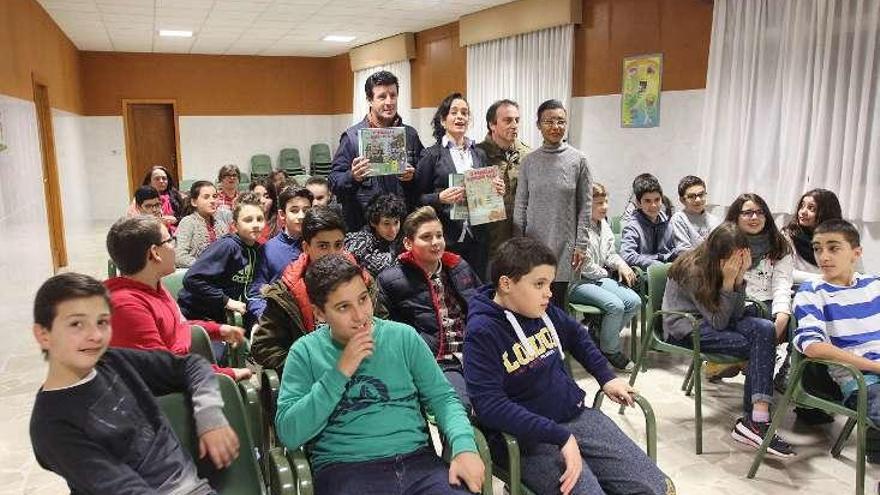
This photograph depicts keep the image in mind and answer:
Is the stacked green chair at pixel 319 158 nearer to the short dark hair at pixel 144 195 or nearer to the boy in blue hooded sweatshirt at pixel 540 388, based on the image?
the short dark hair at pixel 144 195

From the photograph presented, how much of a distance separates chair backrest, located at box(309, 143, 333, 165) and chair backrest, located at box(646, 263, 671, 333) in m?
10.6

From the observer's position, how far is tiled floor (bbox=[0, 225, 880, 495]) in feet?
9.09

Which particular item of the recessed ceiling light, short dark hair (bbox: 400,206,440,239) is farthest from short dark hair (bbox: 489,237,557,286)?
the recessed ceiling light

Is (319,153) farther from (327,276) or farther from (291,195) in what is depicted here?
(327,276)

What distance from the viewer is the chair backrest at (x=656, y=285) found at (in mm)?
3490

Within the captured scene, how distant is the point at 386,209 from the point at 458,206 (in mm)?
425

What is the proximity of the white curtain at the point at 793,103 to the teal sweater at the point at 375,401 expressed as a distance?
3952 mm

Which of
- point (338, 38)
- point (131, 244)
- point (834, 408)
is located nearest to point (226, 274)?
point (131, 244)

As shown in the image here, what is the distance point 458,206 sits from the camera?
3404mm

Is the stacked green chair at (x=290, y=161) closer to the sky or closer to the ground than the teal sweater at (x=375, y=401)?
closer to the sky

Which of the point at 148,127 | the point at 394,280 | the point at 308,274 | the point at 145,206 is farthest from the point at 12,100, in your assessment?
the point at 148,127

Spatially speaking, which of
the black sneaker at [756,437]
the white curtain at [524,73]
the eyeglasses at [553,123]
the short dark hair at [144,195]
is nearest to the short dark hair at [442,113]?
the eyeglasses at [553,123]

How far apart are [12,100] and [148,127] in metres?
7.80

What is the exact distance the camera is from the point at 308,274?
6.15 ft
